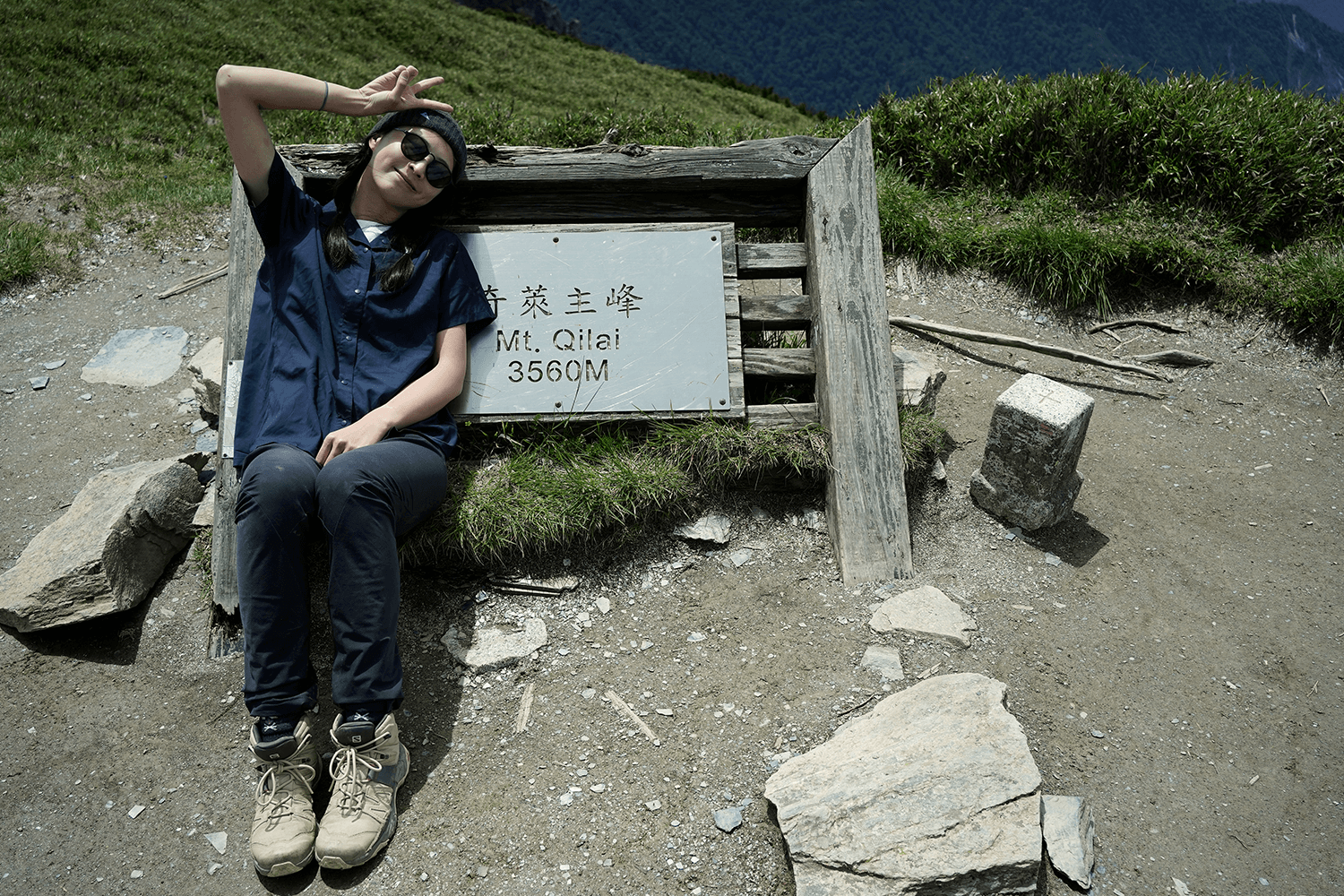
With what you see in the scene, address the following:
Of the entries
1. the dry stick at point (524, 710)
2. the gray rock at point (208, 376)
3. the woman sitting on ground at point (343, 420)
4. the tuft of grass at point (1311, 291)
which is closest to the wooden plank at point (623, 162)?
the woman sitting on ground at point (343, 420)

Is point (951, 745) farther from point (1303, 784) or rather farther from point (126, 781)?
point (126, 781)

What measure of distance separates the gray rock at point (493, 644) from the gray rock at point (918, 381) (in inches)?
91.7

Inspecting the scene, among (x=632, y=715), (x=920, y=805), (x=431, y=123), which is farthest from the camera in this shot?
(x=431, y=123)

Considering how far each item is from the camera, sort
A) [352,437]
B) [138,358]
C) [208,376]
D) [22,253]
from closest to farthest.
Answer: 1. [352,437]
2. [208,376]
3. [138,358]
4. [22,253]

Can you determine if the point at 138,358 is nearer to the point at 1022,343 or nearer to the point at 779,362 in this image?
the point at 779,362

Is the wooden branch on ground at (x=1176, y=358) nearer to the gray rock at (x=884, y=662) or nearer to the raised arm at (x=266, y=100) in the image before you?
the gray rock at (x=884, y=662)

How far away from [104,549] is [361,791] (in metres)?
1.84

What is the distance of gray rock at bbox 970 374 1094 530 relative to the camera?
3633mm

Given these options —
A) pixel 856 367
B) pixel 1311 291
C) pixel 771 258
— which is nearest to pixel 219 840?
pixel 856 367

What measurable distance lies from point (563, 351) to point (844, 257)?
1.51 metres

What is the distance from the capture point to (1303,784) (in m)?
2.89

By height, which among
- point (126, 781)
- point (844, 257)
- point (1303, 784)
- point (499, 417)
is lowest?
point (1303, 784)

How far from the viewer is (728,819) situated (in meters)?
2.72

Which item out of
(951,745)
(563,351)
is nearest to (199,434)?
(563,351)
